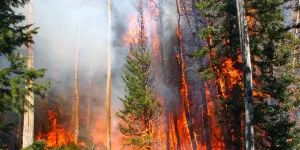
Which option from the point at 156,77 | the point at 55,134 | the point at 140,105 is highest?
Result: the point at 156,77

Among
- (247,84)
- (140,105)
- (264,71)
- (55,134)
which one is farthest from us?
(55,134)

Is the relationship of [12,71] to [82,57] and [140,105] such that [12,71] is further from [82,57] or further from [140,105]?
[82,57]

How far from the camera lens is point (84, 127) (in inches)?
1022

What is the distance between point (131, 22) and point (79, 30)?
31.8 ft

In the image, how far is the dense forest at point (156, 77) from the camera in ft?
28.9

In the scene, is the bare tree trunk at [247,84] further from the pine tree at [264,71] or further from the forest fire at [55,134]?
the forest fire at [55,134]

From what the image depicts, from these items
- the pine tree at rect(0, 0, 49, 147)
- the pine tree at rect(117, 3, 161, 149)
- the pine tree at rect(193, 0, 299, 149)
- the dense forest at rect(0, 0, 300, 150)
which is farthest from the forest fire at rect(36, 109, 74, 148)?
the pine tree at rect(193, 0, 299, 149)

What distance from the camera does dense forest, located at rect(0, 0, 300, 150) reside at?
882cm

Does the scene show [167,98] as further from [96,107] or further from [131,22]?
[131,22]

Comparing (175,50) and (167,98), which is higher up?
(175,50)

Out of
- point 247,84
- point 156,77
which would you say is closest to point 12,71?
point 247,84

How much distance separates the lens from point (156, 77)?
25.3 metres

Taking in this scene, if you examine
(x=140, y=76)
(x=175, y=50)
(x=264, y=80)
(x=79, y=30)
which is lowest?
(x=264, y=80)

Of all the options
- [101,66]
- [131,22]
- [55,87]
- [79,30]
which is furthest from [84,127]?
[131,22]
